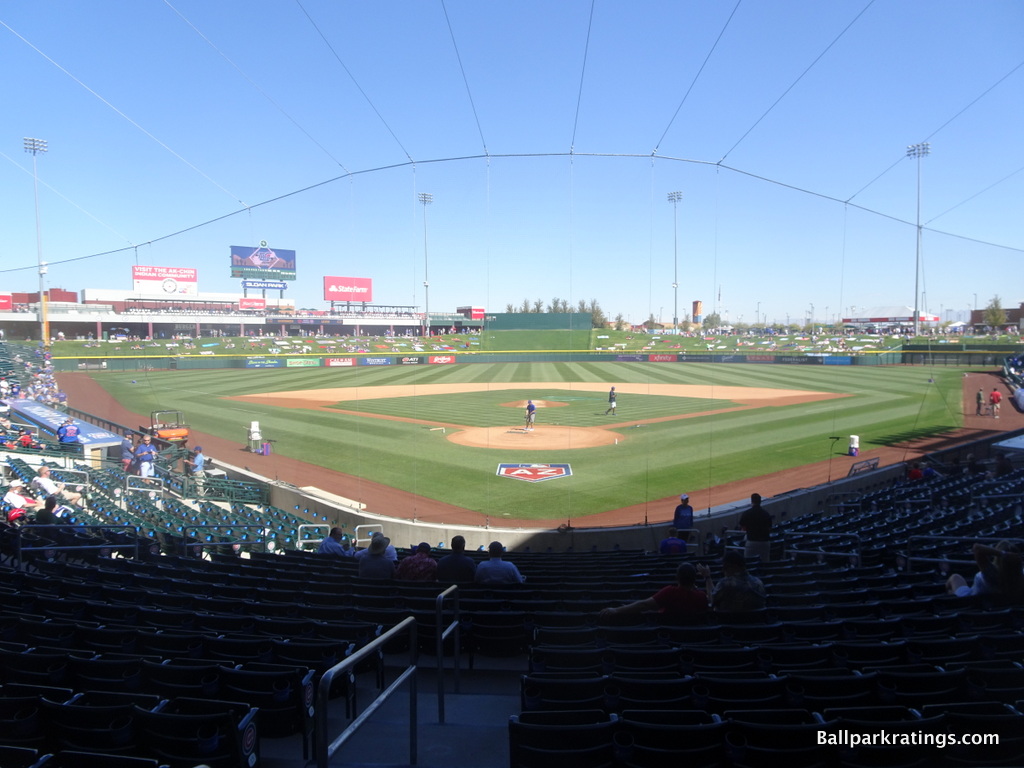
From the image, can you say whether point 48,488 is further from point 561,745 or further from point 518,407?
point 518,407

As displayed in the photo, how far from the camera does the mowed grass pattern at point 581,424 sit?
17.8 metres

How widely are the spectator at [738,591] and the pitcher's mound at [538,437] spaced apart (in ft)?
54.7

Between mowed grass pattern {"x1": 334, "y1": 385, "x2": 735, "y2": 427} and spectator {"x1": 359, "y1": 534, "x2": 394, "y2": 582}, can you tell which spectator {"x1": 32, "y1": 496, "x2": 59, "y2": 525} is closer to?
spectator {"x1": 359, "y1": 534, "x2": 394, "y2": 582}

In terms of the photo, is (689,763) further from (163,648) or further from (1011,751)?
(163,648)

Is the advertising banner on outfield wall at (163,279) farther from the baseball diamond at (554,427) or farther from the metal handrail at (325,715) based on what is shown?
the metal handrail at (325,715)

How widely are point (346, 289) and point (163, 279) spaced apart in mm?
6444

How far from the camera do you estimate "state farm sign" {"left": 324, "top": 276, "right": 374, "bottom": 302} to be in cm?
2064

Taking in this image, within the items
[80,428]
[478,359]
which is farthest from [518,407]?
[478,359]

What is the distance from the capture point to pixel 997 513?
33.8 ft

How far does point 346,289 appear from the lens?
24.2 m

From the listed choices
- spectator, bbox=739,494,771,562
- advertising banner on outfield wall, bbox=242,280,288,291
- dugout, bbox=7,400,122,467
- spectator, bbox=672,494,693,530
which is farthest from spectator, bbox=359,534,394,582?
advertising banner on outfield wall, bbox=242,280,288,291

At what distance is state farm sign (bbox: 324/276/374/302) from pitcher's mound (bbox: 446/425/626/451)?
6686mm

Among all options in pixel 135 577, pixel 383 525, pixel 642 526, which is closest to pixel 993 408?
pixel 642 526

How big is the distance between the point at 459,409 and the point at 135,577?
24627mm
